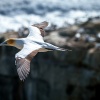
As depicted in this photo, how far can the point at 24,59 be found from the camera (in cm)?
810

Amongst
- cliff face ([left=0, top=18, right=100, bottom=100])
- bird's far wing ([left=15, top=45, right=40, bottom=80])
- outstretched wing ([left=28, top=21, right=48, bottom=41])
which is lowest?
cliff face ([left=0, top=18, right=100, bottom=100])

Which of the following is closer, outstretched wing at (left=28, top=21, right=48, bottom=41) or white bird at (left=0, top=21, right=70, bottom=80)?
white bird at (left=0, top=21, right=70, bottom=80)

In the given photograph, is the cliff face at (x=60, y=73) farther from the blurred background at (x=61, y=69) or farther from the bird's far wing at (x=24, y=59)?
the bird's far wing at (x=24, y=59)

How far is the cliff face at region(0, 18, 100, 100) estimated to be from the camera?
78.5 ft

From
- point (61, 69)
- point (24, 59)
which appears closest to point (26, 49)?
point (24, 59)

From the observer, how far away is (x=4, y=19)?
3988cm

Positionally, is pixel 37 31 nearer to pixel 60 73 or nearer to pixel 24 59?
pixel 24 59

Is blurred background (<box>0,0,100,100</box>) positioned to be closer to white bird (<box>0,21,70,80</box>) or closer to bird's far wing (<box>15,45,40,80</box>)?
white bird (<box>0,21,70,80</box>)

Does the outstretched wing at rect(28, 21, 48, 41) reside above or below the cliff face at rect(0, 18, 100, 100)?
above

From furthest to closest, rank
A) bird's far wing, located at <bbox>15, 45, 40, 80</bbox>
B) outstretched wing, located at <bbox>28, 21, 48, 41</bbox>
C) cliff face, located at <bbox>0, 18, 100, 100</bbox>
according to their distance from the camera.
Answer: cliff face, located at <bbox>0, 18, 100, 100</bbox>
outstretched wing, located at <bbox>28, 21, 48, 41</bbox>
bird's far wing, located at <bbox>15, 45, 40, 80</bbox>

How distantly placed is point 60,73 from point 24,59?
652 inches

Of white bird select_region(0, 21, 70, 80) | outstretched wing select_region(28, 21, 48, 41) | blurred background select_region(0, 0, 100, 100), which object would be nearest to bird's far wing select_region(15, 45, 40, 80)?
white bird select_region(0, 21, 70, 80)

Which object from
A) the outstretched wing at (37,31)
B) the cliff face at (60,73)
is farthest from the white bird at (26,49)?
the cliff face at (60,73)

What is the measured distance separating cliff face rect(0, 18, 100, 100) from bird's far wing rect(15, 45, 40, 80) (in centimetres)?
1550
